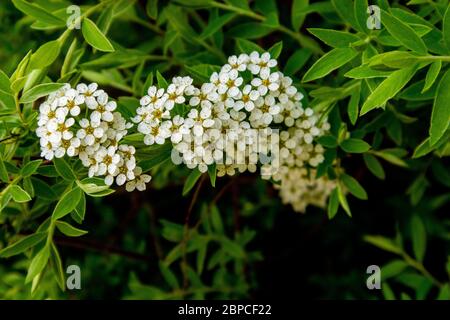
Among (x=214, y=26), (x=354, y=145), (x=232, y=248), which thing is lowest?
(x=232, y=248)

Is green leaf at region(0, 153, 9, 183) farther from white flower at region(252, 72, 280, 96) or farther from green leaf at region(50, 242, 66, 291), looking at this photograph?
white flower at region(252, 72, 280, 96)

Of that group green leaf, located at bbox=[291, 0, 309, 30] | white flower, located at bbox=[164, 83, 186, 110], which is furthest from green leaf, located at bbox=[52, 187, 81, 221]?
green leaf, located at bbox=[291, 0, 309, 30]

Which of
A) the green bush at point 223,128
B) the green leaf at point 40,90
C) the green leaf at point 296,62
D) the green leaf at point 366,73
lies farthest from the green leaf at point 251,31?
the green leaf at point 40,90

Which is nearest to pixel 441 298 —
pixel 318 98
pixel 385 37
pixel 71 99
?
pixel 318 98

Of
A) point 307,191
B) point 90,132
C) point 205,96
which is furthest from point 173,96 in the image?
point 307,191

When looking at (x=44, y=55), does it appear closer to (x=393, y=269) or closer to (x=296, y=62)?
(x=296, y=62)

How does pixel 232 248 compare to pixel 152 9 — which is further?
pixel 232 248

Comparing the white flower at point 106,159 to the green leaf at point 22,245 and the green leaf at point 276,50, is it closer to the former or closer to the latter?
the green leaf at point 22,245
